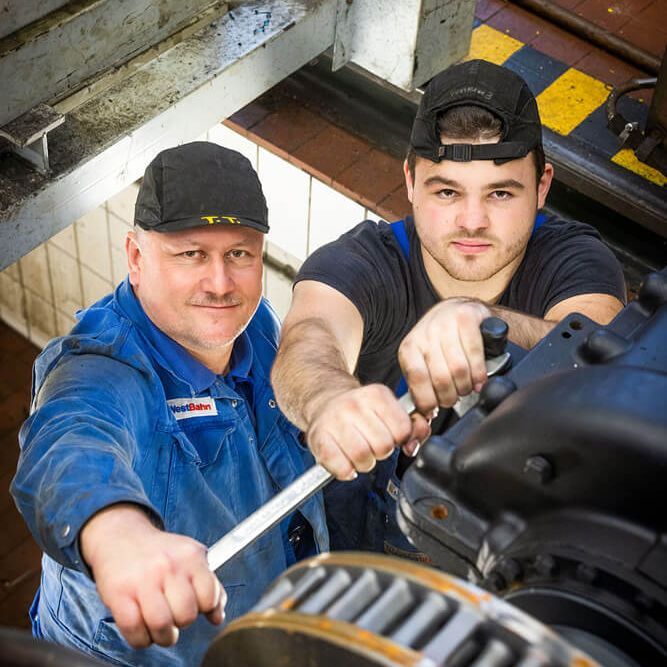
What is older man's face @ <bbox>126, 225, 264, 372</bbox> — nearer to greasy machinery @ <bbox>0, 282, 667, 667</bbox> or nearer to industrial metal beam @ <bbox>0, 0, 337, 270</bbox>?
industrial metal beam @ <bbox>0, 0, 337, 270</bbox>

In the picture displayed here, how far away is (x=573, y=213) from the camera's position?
3.26 meters

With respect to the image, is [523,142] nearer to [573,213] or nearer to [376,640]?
[573,213]

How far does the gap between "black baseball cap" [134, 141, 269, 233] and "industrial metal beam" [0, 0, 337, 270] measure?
0.43m

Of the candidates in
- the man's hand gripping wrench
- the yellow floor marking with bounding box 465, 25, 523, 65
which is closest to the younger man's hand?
the man's hand gripping wrench

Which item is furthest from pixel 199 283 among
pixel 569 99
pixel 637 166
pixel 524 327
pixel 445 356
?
pixel 569 99

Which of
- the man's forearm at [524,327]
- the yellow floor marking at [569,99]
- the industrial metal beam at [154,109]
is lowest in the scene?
the yellow floor marking at [569,99]

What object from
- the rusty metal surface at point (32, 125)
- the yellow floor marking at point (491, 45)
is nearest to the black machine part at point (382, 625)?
the rusty metal surface at point (32, 125)

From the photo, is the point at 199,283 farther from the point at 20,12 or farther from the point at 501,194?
the point at 20,12

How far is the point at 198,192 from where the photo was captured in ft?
6.81

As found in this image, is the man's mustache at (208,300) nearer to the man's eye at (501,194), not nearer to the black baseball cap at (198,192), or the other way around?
the black baseball cap at (198,192)

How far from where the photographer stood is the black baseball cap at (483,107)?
2066 millimetres

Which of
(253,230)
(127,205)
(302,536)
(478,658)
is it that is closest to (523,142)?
(253,230)

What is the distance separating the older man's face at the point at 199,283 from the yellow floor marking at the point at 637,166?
1.60 m

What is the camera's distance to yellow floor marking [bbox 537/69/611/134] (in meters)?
3.45
